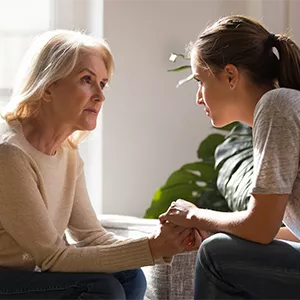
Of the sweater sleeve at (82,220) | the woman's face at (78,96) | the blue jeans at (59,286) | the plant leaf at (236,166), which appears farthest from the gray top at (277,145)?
the plant leaf at (236,166)

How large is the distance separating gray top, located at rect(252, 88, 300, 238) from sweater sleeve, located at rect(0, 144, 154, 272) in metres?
0.42

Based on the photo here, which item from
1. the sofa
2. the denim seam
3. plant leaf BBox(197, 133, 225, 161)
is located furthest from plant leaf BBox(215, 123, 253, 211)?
the denim seam

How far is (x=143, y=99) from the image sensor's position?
3227 millimetres

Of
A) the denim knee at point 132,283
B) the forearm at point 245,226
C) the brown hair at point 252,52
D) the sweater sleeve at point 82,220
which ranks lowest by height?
the denim knee at point 132,283

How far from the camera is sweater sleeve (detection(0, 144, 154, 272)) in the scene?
1904mm

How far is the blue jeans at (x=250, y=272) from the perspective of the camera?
5.57 ft

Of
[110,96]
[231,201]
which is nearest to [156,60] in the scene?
[110,96]

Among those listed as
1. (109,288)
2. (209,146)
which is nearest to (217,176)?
(209,146)

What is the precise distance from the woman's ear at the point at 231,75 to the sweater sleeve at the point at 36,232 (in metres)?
0.48

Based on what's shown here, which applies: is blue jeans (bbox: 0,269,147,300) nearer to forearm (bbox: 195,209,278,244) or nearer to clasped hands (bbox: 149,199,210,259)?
clasped hands (bbox: 149,199,210,259)

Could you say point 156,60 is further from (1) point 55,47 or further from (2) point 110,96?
(1) point 55,47

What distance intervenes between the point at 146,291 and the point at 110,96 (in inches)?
43.4

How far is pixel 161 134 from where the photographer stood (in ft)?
10.7

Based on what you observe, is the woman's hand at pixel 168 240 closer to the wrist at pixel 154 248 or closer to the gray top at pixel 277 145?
the wrist at pixel 154 248
